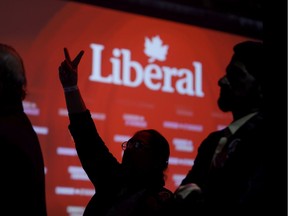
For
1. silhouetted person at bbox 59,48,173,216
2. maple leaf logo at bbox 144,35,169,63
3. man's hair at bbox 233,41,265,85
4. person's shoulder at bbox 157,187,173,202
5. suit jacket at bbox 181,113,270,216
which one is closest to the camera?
suit jacket at bbox 181,113,270,216

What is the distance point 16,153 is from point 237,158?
1.72 ft

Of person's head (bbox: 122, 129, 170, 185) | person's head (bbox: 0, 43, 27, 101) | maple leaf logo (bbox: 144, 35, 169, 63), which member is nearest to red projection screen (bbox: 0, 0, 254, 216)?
maple leaf logo (bbox: 144, 35, 169, 63)

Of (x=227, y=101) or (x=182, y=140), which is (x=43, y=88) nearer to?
(x=182, y=140)

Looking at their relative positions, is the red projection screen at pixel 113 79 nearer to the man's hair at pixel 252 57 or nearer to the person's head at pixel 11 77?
the person's head at pixel 11 77

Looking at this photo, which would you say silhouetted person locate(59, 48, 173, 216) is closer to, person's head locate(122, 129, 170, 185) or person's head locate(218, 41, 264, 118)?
person's head locate(122, 129, 170, 185)

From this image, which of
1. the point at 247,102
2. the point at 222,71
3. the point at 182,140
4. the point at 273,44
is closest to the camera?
the point at 273,44

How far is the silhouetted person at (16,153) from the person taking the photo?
128 cm

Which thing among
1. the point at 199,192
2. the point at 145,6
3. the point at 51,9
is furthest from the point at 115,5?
the point at 199,192

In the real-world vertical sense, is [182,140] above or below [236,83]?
below

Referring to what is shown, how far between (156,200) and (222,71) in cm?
232

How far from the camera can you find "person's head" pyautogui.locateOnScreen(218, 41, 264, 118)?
53.3 inches

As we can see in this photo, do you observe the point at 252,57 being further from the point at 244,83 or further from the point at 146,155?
the point at 146,155

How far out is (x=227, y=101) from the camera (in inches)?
54.3

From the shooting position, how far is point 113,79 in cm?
337
